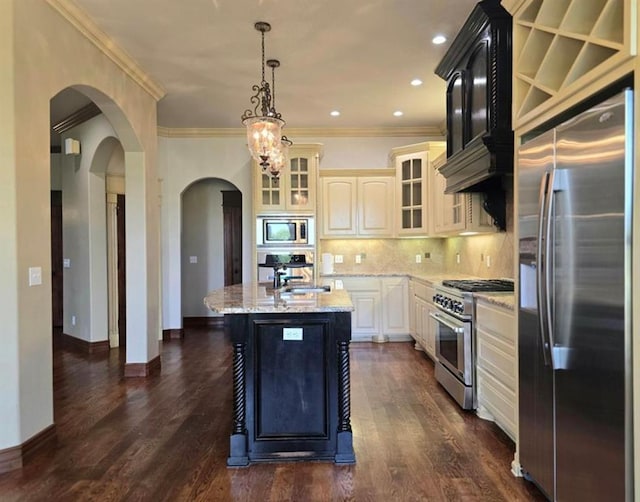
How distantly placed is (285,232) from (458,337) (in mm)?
2994

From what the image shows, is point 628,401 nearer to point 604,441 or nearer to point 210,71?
point 604,441

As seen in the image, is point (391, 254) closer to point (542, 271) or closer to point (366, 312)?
point (366, 312)

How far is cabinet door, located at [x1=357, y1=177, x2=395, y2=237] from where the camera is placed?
6.23 m

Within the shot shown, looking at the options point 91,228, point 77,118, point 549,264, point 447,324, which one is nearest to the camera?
point 549,264

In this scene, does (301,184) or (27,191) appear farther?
(301,184)

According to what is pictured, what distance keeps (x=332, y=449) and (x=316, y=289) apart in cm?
127

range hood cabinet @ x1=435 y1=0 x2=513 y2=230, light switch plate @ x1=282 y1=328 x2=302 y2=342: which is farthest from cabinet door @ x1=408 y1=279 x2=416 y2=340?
light switch plate @ x1=282 y1=328 x2=302 y2=342

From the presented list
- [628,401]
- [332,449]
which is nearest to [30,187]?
[332,449]

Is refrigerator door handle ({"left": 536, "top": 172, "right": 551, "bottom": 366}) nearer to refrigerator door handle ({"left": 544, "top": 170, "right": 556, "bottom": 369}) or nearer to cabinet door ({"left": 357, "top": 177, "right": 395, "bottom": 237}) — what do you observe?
refrigerator door handle ({"left": 544, "top": 170, "right": 556, "bottom": 369})

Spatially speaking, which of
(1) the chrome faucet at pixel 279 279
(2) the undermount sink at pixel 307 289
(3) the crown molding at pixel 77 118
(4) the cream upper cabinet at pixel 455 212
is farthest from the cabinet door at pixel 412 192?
(3) the crown molding at pixel 77 118

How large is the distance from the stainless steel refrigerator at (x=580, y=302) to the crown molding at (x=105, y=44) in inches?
127

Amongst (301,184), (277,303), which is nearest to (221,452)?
(277,303)

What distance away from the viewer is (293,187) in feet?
19.7

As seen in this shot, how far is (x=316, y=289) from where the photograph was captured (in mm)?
3578
